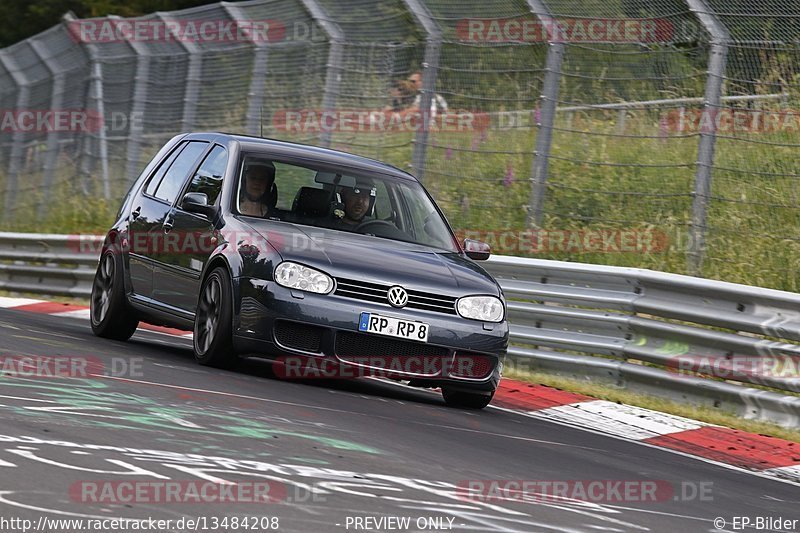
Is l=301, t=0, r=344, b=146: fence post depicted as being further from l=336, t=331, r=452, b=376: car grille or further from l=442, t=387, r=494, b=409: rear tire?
l=336, t=331, r=452, b=376: car grille

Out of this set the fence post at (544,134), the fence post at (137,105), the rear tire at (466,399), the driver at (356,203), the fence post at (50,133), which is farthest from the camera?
the fence post at (50,133)

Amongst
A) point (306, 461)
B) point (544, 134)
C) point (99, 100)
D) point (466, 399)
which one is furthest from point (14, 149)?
point (306, 461)

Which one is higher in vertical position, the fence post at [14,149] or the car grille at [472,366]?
the fence post at [14,149]

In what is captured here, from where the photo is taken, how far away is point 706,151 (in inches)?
500

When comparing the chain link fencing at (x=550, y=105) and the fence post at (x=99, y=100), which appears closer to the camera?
the chain link fencing at (x=550, y=105)

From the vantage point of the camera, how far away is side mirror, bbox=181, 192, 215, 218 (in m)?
9.98

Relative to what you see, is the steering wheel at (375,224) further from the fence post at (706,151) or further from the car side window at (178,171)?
the fence post at (706,151)

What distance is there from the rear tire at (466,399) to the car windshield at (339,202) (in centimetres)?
103

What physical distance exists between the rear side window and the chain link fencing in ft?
12.5

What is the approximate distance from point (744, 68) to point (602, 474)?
20.9 feet

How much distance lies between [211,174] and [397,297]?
2.05 metres

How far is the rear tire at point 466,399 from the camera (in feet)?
32.2

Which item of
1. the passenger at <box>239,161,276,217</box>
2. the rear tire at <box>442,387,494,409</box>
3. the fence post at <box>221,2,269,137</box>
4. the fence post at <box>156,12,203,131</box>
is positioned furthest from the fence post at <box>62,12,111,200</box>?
the rear tire at <box>442,387,494,409</box>

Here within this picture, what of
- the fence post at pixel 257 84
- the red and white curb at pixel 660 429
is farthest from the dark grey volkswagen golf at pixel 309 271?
the fence post at pixel 257 84
